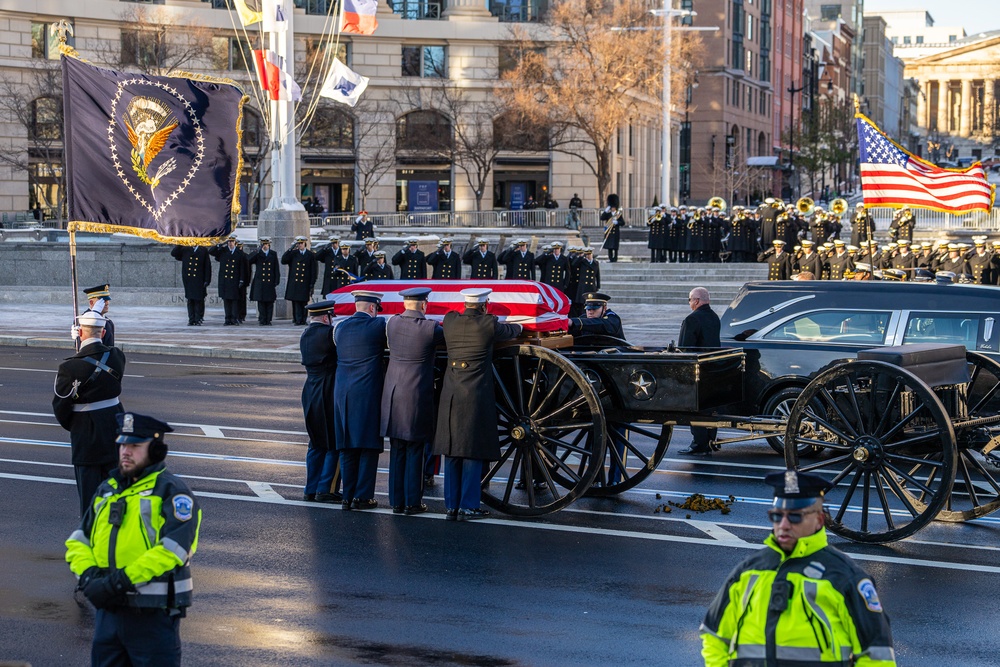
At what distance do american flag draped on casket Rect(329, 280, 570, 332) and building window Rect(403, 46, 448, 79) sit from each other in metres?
55.3

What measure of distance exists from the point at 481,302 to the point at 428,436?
1.21 meters

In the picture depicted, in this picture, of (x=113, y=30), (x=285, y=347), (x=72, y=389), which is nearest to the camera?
(x=72, y=389)

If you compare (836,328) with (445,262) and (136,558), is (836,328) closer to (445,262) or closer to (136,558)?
(136,558)

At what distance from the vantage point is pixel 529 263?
29547 mm

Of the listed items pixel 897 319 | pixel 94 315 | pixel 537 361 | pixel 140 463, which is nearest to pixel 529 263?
pixel 897 319

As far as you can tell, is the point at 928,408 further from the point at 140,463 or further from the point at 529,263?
the point at 529,263

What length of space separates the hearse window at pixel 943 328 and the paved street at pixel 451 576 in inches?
79.6

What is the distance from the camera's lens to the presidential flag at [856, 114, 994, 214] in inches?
875

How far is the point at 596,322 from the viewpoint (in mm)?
12391

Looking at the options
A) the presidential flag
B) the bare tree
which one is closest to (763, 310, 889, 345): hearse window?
the presidential flag

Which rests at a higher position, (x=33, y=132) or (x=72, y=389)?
(x=33, y=132)

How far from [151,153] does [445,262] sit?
15.1 m

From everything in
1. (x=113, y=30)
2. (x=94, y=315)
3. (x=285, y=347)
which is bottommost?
(x=285, y=347)

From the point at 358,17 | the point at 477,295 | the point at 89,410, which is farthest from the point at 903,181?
the point at 89,410
